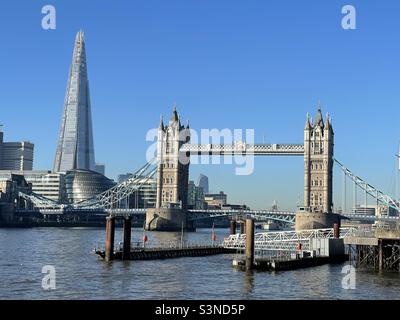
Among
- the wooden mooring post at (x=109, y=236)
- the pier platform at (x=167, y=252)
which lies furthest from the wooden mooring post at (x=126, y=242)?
the wooden mooring post at (x=109, y=236)

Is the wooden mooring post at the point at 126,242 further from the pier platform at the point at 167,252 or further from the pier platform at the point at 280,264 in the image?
the pier platform at the point at 280,264

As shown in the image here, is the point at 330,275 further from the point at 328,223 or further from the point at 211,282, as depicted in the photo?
the point at 328,223

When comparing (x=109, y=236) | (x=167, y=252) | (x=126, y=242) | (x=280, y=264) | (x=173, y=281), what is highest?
(x=109, y=236)

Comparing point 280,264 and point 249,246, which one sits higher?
point 249,246

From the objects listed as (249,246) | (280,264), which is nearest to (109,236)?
(249,246)

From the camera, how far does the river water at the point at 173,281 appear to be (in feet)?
176

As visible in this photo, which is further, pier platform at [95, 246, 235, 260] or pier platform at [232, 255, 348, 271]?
pier platform at [95, 246, 235, 260]

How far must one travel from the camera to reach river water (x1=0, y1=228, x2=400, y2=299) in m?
53.5

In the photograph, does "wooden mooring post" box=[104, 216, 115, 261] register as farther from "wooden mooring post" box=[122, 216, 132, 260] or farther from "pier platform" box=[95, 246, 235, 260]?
"wooden mooring post" box=[122, 216, 132, 260]

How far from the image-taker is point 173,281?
62219 mm

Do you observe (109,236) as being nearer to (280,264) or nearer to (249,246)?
(249,246)

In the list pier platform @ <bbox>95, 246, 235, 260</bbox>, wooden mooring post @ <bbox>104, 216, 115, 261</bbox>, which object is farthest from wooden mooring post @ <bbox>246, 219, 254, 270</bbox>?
pier platform @ <bbox>95, 246, 235, 260</bbox>

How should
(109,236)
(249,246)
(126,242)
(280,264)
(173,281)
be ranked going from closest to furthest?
(173,281), (249,246), (280,264), (109,236), (126,242)

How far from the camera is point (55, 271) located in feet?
221
